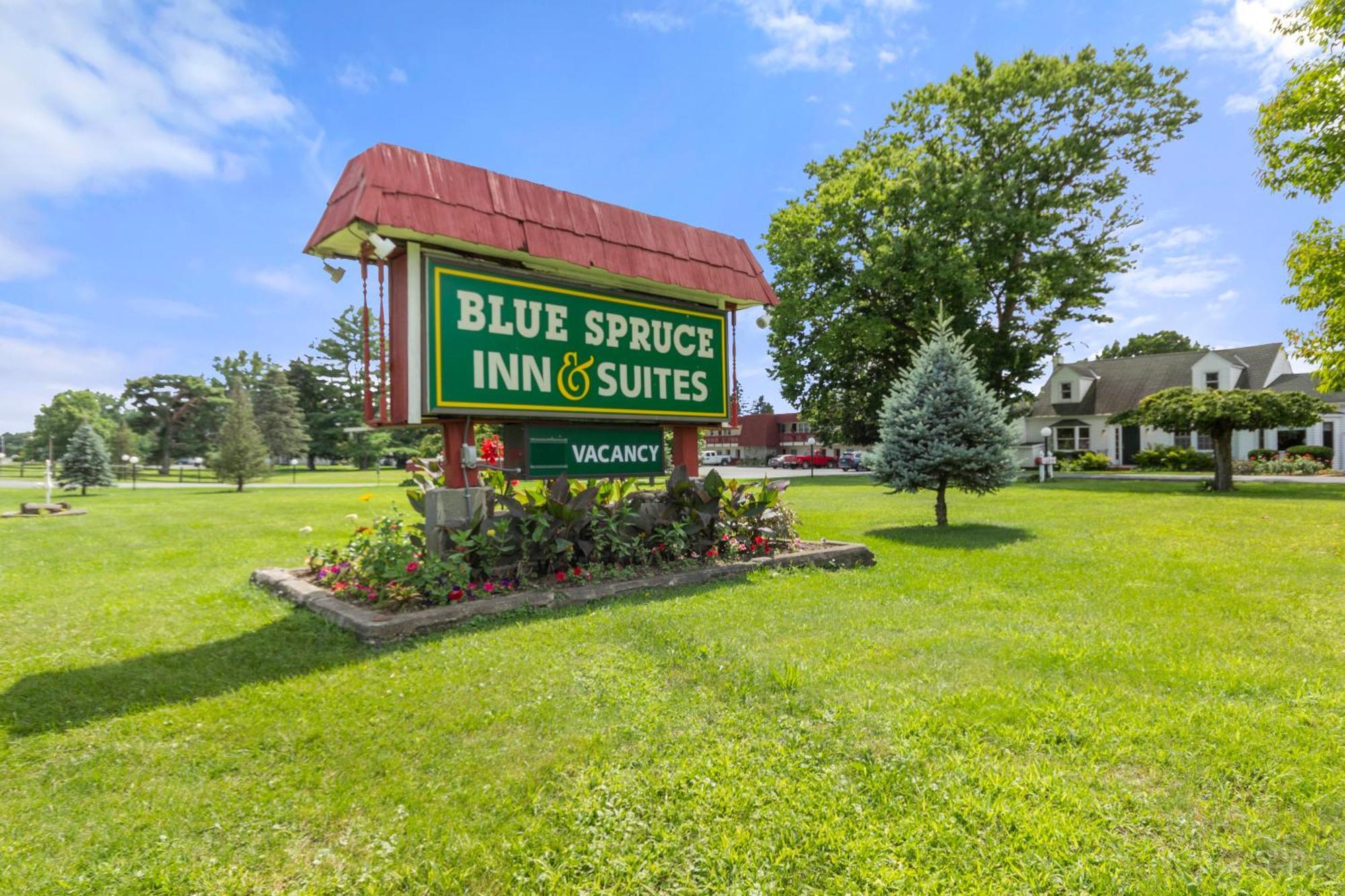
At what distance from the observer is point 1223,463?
1786 centimetres

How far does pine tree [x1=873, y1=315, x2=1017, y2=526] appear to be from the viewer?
33.3 ft

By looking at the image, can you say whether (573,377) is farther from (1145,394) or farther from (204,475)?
→ (204,475)

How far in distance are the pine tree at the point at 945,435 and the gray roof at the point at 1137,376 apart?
1173 inches

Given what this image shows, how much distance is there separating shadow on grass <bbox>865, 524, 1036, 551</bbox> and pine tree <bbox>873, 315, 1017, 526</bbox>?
563 millimetres

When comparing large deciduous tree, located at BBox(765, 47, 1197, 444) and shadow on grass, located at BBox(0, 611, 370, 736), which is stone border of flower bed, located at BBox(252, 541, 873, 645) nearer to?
shadow on grass, located at BBox(0, 611, 370, 736)

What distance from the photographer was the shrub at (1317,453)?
1086 inches

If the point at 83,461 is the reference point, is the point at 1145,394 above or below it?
above

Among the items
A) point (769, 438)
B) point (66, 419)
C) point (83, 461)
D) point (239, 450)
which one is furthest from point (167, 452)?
point (769, 438)

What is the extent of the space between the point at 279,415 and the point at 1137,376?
63655 mm

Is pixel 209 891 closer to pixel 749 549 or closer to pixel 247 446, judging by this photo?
pixel 749 549

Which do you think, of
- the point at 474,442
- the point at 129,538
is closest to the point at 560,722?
the point at 474,442

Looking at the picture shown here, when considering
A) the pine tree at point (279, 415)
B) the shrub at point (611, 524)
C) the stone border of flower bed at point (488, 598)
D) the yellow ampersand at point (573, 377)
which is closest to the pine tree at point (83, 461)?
the stone border of flower bed at point (488, 598)

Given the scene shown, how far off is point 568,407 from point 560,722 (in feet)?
11.7

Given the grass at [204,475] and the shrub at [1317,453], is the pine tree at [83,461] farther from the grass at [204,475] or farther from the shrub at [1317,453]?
the shrub at [1317,453]
